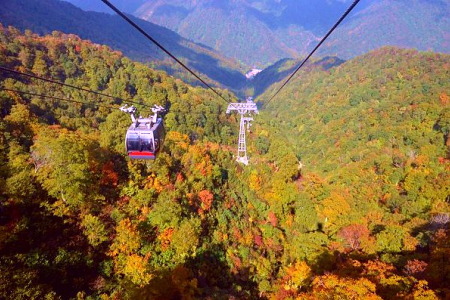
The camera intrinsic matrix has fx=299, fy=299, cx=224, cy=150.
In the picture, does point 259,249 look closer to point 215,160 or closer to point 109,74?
point 215,160

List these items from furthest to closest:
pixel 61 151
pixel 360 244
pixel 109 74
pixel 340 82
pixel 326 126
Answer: pixel 340 82 → pixel 326 126 → pixel 109 74 → pixel 360 244 → pixel 61 151

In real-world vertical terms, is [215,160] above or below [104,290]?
above

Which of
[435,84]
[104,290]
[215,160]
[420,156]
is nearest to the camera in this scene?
[104,290]

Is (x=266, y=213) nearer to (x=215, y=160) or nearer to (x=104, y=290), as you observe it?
(x=215, y=160)

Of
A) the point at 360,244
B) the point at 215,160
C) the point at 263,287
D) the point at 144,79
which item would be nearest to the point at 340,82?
the point at 144,79

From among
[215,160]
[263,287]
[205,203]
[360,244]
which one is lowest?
[263,287]

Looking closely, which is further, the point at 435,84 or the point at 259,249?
the point at 435,84
